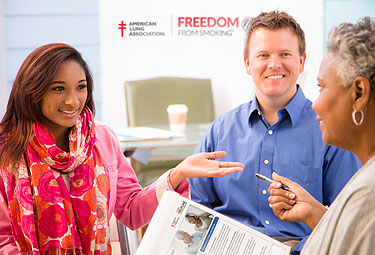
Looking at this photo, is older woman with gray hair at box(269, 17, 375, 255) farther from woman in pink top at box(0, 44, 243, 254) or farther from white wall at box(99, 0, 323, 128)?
white wall at box(99, 0, 323, 128)

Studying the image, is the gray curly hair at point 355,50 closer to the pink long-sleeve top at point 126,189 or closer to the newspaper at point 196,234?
Answer: the newspaper at point 196,234

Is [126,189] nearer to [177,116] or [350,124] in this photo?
[350,124]

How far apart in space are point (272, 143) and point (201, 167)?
1.11 feet

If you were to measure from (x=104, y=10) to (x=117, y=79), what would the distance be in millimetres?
519

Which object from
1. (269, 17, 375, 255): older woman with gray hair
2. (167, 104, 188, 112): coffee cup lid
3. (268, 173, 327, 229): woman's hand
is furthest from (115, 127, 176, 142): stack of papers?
(269, 17, 375, 255): older woman with gray hair

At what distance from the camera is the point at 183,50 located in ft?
11.9

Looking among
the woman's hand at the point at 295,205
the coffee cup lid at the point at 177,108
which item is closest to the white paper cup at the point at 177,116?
the coffee cup lid at the point at 177,108

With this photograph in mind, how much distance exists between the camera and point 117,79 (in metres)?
3.52

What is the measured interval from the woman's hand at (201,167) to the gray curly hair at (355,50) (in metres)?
0.58

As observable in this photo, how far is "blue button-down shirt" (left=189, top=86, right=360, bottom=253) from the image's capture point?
1697 mm

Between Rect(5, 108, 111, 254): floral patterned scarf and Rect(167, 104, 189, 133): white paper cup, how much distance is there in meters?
1.84

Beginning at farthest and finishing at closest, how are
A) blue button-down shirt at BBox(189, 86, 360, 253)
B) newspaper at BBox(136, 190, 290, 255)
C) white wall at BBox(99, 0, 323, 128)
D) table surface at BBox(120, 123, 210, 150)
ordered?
white wall at BBox(99, 0, 323, 128) < table surface at BBox(120, 123, 210, 150) < blue button-down shirt at BBox(189, 86, 360, 253) < newspaper at BBox(136, 190, 290, 255)

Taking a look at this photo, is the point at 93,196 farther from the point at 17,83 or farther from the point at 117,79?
the point at 117,79

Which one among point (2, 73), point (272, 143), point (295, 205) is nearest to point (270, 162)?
point (272, 143)
